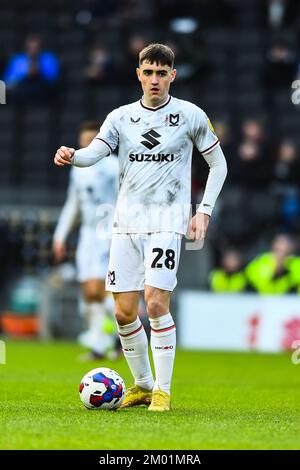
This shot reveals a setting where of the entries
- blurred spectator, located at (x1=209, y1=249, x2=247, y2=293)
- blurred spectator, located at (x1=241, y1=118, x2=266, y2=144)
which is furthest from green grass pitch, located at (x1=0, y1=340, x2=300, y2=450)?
blurred spectator, located at (x1=241, y1=118, x2=266, y2=144)

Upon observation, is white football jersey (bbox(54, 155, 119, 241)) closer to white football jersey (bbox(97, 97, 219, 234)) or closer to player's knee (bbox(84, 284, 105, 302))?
player's knee (bbox(84, 284, 105, 302))

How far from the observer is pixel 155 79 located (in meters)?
6.95

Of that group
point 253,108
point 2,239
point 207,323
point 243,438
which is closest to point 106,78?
point 253,108

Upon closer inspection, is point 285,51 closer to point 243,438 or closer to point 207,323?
point 207,323

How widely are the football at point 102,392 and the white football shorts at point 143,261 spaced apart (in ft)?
1.86

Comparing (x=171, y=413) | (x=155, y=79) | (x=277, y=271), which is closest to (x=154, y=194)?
(x=155, y=79)

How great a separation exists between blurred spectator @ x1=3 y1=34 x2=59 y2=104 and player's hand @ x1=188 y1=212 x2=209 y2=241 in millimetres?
12481

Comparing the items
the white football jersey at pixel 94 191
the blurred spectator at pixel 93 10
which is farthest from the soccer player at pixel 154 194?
the blurred spectator at pixel 93 10

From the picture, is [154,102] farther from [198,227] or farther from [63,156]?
[198,227]

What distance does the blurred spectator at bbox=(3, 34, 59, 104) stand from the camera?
19259 millimetres

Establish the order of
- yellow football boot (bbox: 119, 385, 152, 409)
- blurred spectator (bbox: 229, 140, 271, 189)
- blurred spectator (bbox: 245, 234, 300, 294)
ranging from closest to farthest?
yellow football boot (bbox: 119, 385, 152, 409), blurred spectator (bbox: 245, 234, 300, 294), blurred spectator (bbox: 229, 140, 271, 189)

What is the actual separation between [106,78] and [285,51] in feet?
10.2

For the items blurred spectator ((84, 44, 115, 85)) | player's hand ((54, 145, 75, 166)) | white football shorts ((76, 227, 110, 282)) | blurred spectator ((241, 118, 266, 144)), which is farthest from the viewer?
blurred spectator ((84, 44, 115, 85))

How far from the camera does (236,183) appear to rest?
17656 mm
